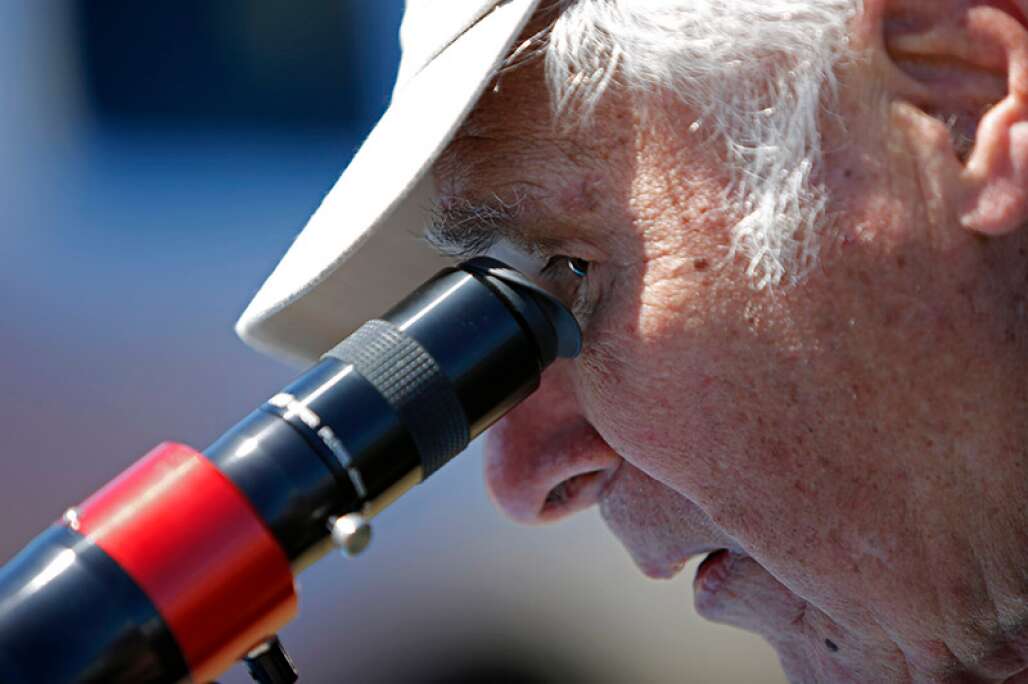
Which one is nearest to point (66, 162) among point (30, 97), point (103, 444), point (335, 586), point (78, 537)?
point (30, 97)

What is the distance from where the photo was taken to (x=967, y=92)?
93 cm

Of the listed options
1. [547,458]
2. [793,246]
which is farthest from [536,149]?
[547,458]

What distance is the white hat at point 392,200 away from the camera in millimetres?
951

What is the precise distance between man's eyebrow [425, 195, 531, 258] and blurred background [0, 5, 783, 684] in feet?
6.25

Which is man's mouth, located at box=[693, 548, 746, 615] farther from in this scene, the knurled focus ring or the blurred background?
the blurred background

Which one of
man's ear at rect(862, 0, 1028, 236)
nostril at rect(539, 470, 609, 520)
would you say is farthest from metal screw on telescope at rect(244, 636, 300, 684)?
man's ear at rect(862, 0, 1028, 236)

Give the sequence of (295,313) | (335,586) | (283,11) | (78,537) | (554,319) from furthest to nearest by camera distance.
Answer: (283,11)
(335,586)
(295,313)
(554,319)
(78,537)

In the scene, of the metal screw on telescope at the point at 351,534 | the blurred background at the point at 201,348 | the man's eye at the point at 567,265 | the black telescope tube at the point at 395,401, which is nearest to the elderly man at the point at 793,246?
the man's eye at the point at 567,265

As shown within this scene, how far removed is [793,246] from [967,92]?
18cm

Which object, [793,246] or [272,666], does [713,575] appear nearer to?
[793,246]

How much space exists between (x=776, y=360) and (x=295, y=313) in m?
0.51

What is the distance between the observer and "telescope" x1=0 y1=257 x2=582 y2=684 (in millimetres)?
670

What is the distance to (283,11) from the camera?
3.46 m

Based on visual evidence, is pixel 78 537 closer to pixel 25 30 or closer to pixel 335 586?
pixel 335 586
